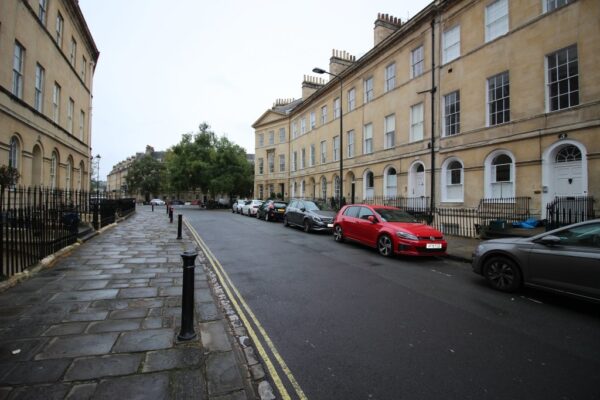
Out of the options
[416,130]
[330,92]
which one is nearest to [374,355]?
[416,130]

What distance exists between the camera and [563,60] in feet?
39.3

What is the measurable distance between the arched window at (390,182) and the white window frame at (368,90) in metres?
5.71

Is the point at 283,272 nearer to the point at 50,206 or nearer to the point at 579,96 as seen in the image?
the point at 50,206

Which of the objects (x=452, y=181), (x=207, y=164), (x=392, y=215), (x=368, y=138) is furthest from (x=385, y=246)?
(x=207, y=164)

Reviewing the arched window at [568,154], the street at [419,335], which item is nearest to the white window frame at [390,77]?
the arched window at [568,154]

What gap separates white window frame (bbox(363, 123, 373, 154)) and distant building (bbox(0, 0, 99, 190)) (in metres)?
18.9

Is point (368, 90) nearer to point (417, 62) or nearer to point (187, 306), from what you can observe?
point (417, 62)

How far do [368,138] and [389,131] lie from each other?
2.31 meters

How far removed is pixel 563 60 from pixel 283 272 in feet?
44.3

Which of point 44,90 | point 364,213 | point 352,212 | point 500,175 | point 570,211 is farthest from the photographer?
point 44,90

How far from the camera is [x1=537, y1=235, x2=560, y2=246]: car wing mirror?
504cm

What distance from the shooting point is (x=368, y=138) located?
23078 millimetres

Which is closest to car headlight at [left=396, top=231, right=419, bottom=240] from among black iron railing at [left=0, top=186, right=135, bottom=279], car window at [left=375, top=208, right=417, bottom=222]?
car window at [left=375, top=208, right=417, bottom=222]

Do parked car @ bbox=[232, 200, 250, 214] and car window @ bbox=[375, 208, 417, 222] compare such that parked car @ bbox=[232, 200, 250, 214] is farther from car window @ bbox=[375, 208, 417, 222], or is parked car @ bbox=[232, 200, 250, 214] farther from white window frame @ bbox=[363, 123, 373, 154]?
car window @ bbox=[375, 208, 417, 222]
